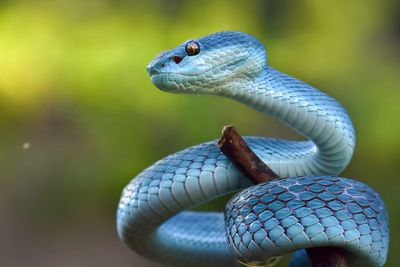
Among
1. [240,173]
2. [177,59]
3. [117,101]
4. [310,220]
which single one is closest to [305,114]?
[240,173]

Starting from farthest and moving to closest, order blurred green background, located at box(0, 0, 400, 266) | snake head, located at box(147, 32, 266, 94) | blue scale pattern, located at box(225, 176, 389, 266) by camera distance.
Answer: blurred green background, located at box(0, 0, 400, 266) < snake head, located at box(147, 32, 266, 94) < blue scale pattern, located at box(225, 176, 389, 266)

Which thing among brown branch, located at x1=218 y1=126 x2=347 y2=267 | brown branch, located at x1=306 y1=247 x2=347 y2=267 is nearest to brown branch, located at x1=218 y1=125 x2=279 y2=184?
brown branch, located at x1=218 y1=126 x2=347 y2=267

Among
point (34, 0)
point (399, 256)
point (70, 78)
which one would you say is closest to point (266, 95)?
point (399, 256)

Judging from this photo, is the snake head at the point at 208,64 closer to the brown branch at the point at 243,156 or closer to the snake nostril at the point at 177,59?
the snake nostril at the point at 177,59

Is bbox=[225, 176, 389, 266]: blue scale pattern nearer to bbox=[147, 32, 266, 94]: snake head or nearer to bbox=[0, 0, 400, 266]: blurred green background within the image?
bbox=[147, 32, 266, 94]: snake head

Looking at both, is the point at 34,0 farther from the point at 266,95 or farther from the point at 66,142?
the point at 266,95

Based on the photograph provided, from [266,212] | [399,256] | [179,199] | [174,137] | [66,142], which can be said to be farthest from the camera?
[66,142]
